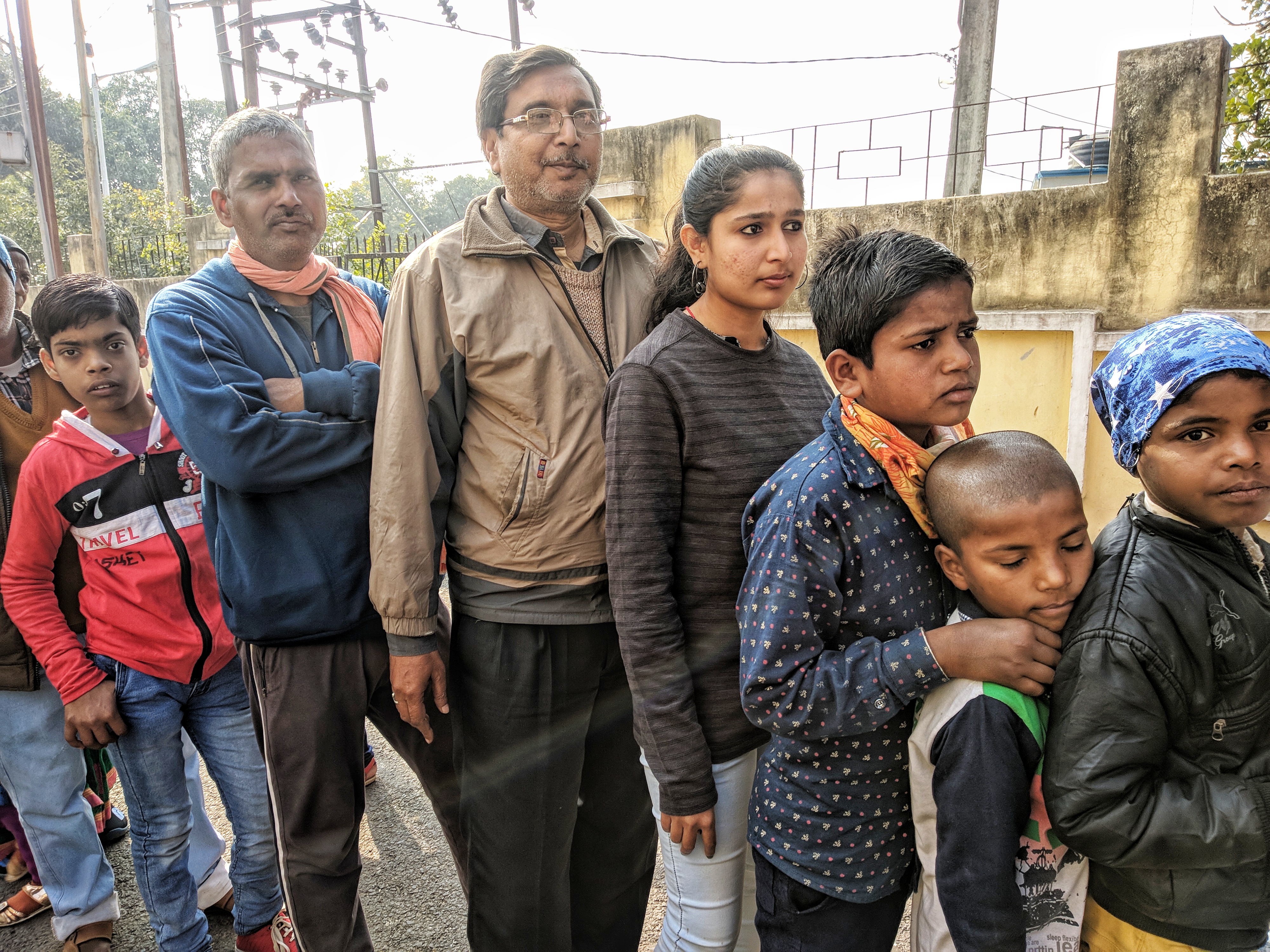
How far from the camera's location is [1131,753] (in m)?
1.13

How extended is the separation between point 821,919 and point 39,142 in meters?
8.45

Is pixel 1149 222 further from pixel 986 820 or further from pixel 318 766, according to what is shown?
pixel 318 766

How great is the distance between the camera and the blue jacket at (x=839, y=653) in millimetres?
1302

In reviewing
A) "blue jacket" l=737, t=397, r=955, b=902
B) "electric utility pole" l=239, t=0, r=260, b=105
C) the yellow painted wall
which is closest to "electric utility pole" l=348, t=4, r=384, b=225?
"electric utility pole" l=239, t=0, r=260, b=105

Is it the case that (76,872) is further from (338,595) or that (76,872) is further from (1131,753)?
(1131,753)

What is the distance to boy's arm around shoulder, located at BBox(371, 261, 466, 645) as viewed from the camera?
182 centimetres

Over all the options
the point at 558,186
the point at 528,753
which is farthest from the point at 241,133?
the point at 528,753

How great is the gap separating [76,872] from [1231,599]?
117 inches

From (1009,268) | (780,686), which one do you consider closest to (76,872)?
(780,686)

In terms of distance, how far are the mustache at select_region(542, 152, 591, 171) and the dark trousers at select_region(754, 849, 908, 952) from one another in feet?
5.14

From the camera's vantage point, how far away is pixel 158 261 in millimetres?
13633

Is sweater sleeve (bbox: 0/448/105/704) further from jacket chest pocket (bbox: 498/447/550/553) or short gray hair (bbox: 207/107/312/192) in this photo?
jacket chest pocket (bbox: 498/447/550/553)

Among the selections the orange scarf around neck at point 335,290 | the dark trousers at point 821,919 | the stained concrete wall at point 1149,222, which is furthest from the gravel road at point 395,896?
the stained concrete wall at point 1149,222

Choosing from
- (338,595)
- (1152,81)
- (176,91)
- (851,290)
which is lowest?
(338,595)
